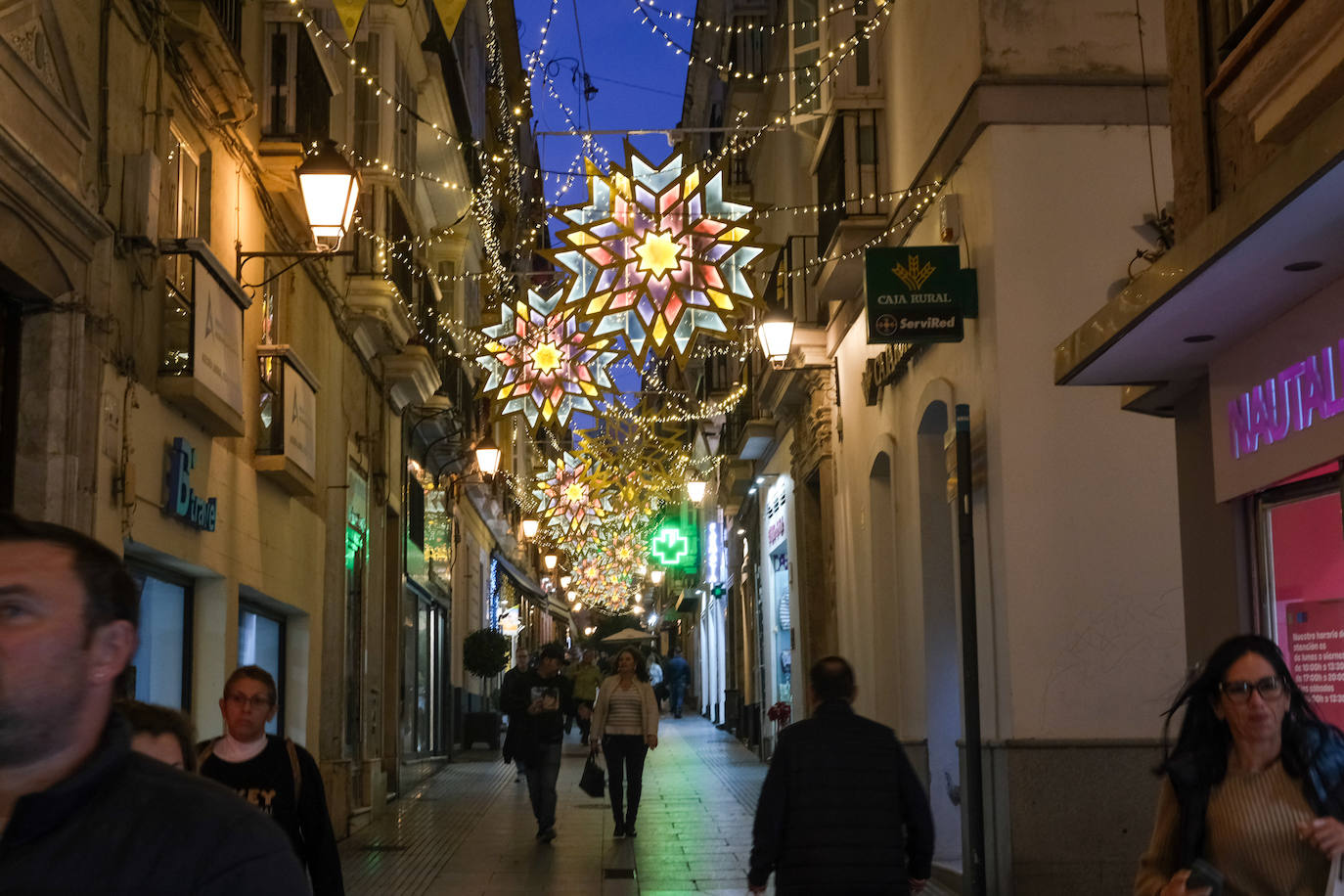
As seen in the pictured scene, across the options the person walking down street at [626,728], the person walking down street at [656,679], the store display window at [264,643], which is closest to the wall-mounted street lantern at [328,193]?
the store display window at [264,643]

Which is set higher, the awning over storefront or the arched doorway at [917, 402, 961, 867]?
the awning over storefront

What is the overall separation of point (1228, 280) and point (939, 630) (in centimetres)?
834

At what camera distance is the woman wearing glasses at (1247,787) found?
14.9 feet

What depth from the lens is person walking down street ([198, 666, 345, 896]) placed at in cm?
639

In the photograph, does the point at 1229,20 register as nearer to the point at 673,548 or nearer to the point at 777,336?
the point at 777,336

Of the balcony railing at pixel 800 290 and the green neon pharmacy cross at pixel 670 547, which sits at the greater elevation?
the balcony railing at pixel 800 290

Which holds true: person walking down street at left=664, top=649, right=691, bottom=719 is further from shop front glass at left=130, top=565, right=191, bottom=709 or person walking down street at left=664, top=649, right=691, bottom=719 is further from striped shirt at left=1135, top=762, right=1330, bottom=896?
striped shirt at left=1135, top=762, right=1330, bottom=896

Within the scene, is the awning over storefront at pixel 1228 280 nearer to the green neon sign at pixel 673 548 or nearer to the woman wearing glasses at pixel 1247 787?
the woman wearing glasses at pixel 1247 787

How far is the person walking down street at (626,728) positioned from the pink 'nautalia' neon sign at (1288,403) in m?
8.80

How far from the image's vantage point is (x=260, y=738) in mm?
6742

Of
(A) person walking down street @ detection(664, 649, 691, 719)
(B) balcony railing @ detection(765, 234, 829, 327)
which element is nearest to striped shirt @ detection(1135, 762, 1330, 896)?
(B) balcony railing @ detection(765, 234, 829, 327)

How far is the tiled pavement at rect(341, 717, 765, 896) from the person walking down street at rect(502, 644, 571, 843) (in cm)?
41

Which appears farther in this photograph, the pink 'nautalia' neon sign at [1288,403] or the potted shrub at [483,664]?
the potted shrub at [483,664]

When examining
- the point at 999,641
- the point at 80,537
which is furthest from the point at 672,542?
the point at 80,537
